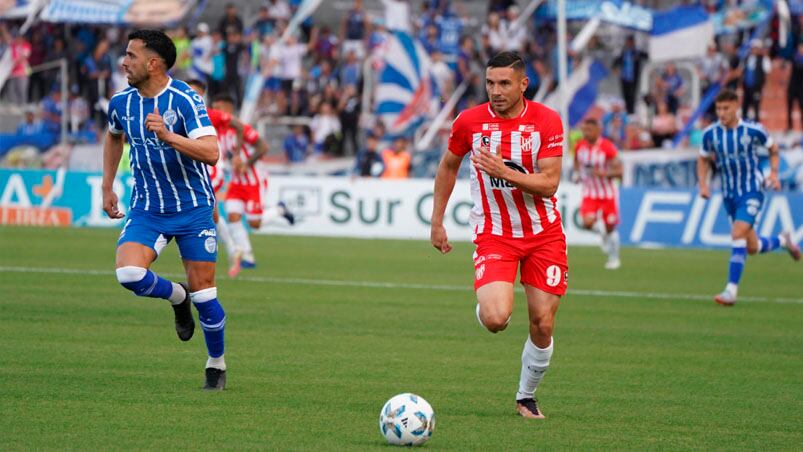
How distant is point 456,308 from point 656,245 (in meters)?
11.9

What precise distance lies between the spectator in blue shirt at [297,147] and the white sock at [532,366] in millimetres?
22830

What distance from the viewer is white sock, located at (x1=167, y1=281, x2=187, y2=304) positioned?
9539mm

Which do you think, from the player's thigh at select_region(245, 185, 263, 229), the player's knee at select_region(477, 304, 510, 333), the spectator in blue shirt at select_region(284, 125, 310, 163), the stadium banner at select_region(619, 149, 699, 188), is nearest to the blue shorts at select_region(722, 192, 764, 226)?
the player's thigh at select_region(245, 185, 263, 229)

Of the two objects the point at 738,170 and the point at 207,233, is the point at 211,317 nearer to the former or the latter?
the point at 207,233

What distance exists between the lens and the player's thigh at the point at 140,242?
357 inches

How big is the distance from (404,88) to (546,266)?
2302 centimetres

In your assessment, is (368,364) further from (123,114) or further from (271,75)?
(271,75)

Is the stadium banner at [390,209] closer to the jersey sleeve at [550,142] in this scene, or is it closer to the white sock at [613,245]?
the white sock at [613,245]

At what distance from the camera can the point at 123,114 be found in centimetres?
912

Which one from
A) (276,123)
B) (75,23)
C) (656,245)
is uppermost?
(75,23)

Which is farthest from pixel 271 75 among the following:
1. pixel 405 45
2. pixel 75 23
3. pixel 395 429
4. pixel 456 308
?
pixel 395 429

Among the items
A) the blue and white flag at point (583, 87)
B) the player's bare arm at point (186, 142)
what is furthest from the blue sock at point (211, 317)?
the blue and white flag at point (583, 87)

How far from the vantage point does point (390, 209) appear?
90.8 feet

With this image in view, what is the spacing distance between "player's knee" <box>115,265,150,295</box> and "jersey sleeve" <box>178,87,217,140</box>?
37.9 inches
